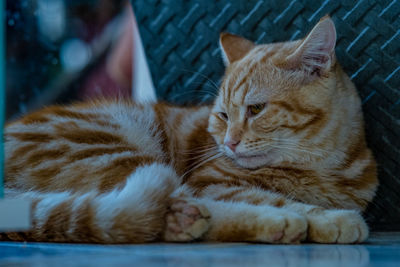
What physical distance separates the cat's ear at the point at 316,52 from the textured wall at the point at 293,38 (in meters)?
0.23

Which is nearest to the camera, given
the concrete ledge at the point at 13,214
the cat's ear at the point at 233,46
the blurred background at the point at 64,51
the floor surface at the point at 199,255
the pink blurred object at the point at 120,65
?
the floor surface at the point at 199,255

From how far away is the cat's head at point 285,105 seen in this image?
6.19ft

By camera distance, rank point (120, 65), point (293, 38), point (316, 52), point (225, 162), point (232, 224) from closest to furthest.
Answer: point (232, 224)
point (316, 52)
point (225, 162)
point (293, 38)
point (120, 65)

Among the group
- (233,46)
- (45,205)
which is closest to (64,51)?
(233,46)

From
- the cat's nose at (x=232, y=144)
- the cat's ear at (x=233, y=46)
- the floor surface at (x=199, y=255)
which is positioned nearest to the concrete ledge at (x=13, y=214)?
the floor surface at (x=199, y=255)

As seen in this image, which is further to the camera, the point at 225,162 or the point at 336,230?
the point at 225,162

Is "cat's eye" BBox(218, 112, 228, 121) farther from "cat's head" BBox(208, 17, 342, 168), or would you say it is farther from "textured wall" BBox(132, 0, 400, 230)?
"textured wall" BBox(132, 0, 400, 230)

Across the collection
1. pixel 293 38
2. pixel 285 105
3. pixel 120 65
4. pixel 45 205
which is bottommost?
pixel 120 65

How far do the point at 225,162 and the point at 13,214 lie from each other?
93 cm

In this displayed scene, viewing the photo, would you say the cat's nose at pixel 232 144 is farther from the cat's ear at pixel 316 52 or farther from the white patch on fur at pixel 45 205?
the white patch on fur at pixel 45 205

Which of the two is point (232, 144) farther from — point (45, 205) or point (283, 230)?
point (45, 205)

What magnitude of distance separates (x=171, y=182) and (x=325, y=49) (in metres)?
0.76

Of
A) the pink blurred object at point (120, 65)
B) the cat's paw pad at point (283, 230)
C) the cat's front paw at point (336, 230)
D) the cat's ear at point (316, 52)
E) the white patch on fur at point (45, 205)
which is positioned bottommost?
the pink blurred object at point (120, 65)

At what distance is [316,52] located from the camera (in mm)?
1896
